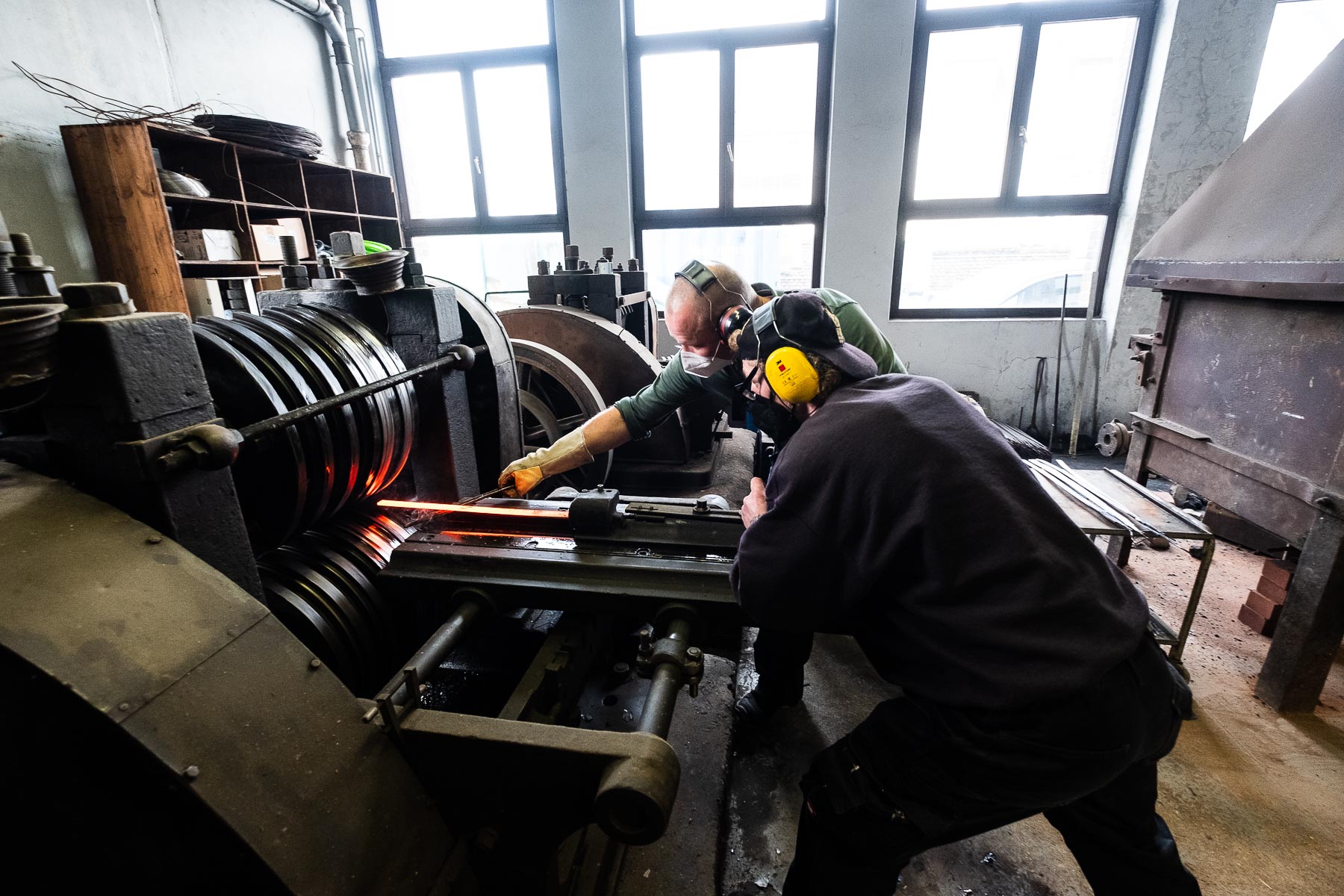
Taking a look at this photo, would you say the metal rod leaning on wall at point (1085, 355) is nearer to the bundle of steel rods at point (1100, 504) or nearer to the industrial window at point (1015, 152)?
the industrial window at point (1015, 152)

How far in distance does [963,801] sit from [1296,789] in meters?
1.67

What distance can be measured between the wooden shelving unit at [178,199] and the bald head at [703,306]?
3.78 meters

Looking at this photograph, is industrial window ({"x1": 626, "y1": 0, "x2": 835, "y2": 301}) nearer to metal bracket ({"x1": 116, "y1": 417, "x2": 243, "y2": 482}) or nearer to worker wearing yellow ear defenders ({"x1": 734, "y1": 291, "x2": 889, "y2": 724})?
worker wearing yellow ear defenders ({"x1": 734, "y1": 291, "x2": 889, "y2": 724})

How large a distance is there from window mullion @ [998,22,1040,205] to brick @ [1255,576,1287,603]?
387 cm

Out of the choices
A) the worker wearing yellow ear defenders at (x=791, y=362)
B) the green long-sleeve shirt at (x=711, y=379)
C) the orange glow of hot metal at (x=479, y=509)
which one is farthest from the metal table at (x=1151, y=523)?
the orange glow of hot metal at (x=479, y=509)

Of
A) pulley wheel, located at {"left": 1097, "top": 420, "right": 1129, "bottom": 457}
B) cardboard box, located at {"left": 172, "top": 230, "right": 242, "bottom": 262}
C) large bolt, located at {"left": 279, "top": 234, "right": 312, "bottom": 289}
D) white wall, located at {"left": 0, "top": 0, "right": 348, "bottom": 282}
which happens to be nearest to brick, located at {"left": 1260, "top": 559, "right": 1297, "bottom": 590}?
pulley wheel, located at {"left": 1097, "top": 420, "right": 1129, "bottom": 457}

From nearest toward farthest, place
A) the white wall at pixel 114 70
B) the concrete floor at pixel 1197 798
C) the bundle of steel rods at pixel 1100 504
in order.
Answer: the concrete floor at pixel 1197 798
the bundle of steel rods at pixel 1100 504
the white wall at pixel 114 70

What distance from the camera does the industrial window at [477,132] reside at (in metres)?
5.81

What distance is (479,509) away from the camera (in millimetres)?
1794

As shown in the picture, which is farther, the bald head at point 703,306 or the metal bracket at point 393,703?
the bald head at point 703,306

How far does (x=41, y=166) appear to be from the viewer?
3.73m

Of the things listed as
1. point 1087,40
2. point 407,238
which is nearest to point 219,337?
point 407,238

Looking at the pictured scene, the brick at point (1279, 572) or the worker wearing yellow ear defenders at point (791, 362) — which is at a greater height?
the worker wearing yellow ear defenders at point (791, 362)

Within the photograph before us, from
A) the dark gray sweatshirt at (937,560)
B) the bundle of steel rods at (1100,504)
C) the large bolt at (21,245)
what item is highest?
the large bolt at (21,245)
